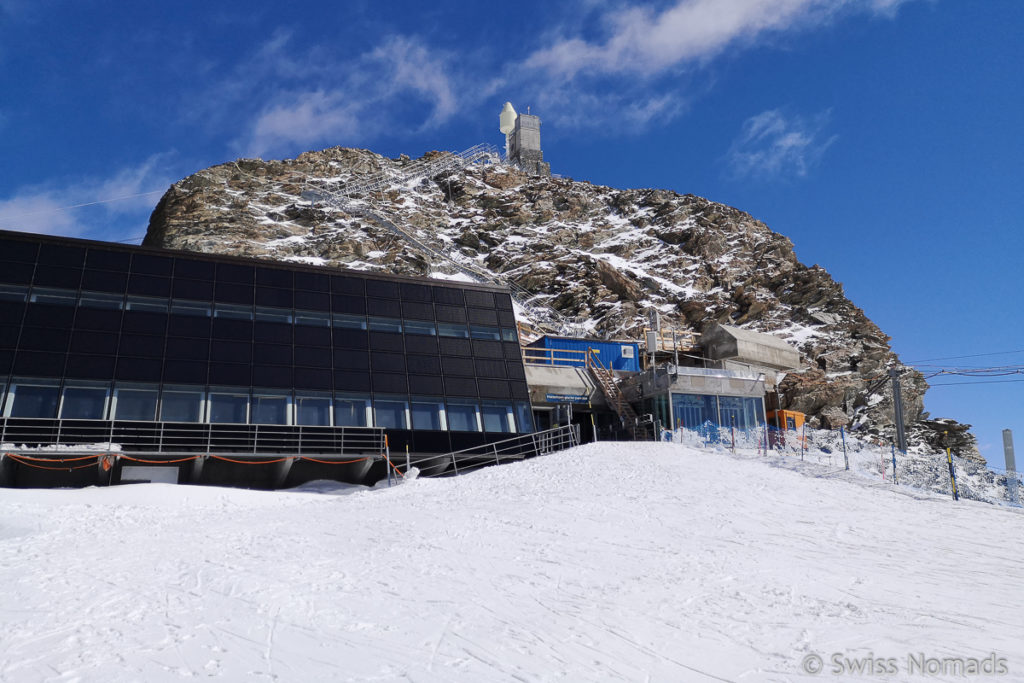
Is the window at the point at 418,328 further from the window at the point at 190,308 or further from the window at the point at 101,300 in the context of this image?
the window at the point at 101,300

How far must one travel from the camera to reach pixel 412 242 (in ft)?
277

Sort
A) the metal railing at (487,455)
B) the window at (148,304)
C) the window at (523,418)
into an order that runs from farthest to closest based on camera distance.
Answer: the window at (523,418)
the window at (148,304)
the metal railing at (487,455)

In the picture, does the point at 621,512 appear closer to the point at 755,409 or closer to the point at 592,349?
the point at 755,409

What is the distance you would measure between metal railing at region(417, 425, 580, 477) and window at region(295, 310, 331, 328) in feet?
22.0

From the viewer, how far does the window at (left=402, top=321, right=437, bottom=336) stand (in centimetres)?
3069

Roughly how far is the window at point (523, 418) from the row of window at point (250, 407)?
0.13ft

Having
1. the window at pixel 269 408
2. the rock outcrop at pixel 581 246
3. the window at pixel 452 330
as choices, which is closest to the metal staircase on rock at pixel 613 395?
the window at pixel 452 330

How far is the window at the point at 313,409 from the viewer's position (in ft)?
88.2

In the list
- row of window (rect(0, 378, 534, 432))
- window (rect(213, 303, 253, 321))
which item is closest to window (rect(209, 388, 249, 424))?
row of window (rect(0, 378, 534, 432))

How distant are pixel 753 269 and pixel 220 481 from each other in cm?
6649

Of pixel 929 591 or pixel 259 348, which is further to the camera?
pixel 259 348

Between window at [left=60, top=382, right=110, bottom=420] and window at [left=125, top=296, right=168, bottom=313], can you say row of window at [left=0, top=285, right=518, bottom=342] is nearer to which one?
window at [left=125, top=296, right=168, bottom=313]

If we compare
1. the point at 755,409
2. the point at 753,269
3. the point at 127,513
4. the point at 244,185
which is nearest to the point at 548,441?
the point at 755,409

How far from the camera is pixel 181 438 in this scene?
24.8 metres
